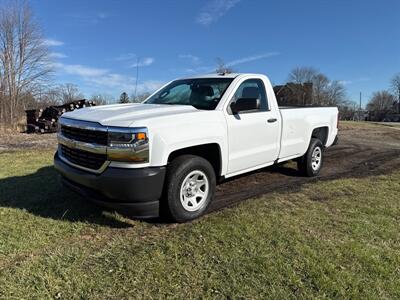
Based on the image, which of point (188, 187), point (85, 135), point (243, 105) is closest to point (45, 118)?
point (85, 135)

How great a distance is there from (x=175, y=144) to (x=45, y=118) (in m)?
16.8

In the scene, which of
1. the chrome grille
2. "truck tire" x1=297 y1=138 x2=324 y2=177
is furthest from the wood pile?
"truck tire" x1=297 y1=138 x2=324 y2=177

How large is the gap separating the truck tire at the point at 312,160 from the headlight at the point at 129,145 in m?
4.07

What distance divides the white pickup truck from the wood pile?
13.7 m

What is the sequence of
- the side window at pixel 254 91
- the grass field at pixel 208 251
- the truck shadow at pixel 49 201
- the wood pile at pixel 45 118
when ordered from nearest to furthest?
the grass field at pixel 208 251 → the truck shadow at pixel 49 201 → the side window at pixel 254 91 → the wood pile at pixel 45 118

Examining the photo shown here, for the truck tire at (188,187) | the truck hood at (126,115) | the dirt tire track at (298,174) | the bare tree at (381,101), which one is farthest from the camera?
the bare tree at (381,101)

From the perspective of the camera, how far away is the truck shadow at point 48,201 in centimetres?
415

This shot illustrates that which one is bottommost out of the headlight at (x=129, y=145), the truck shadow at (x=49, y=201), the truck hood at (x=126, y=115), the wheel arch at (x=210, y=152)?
the truck shadow at (x=49, y=201)

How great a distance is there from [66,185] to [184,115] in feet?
6.03

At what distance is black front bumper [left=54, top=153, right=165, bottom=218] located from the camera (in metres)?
3.42

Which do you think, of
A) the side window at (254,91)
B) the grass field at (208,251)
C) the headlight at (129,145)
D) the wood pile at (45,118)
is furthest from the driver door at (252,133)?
the wood pile at (45,118)

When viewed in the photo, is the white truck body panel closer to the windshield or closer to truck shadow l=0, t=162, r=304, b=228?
the windshield

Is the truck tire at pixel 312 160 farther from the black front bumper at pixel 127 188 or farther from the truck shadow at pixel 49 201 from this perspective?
the black front bumper at pixel 127 188

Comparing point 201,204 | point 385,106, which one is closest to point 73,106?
point 201,204
